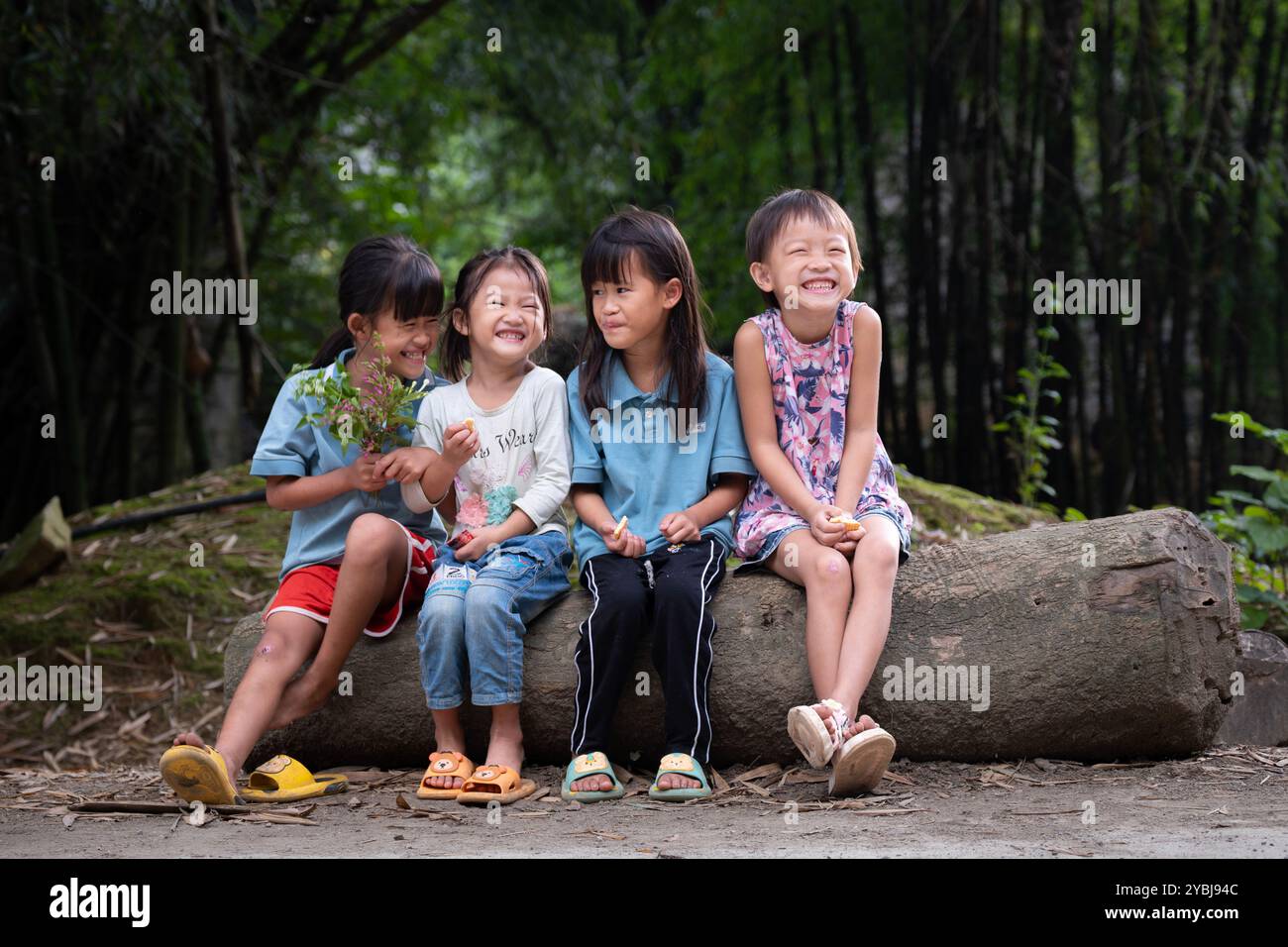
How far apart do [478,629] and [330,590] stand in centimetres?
47

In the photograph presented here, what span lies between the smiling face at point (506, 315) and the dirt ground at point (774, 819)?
1.08 m

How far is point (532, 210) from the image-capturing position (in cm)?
1462

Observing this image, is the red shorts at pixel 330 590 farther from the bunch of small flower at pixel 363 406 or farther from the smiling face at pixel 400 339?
the smiling face at pixel 400 339

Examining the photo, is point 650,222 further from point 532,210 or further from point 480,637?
point 532,210

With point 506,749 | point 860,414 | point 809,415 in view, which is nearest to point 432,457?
point 506,749

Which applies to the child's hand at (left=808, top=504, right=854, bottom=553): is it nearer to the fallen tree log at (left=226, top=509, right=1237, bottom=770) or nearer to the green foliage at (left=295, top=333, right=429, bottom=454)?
the fallen tree log at (left=226, top=509, right=1237, bottom=770)

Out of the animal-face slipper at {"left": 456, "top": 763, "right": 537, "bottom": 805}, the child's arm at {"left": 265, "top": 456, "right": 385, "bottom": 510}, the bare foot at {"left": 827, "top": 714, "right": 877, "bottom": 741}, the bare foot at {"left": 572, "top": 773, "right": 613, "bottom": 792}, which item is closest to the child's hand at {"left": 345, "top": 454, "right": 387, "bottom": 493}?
the child's arm at {"left": 265, "top": 456, "right": 385, "bottom": 510}

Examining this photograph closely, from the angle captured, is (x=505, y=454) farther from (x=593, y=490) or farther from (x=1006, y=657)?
(x=1006, y=657)

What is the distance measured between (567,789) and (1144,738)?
55.0 inches

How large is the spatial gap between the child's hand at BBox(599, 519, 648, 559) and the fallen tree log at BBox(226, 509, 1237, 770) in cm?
22

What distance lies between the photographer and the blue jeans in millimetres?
3004

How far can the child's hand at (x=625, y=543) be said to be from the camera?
311 centimetres

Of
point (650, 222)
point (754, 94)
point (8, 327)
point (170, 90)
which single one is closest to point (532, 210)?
point (754, 94)

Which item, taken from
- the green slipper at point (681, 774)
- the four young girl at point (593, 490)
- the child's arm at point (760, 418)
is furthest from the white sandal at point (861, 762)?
the child's arm at point (760, 418)
